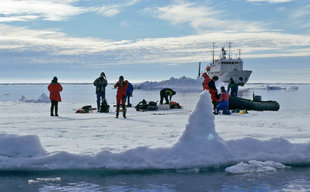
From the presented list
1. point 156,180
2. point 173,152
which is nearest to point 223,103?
point 173,152

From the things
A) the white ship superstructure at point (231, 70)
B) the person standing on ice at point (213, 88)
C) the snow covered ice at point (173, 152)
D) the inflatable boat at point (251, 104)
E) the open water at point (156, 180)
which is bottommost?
the open water at point (156, 180)

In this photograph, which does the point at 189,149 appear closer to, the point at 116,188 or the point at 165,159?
the point at 165,159

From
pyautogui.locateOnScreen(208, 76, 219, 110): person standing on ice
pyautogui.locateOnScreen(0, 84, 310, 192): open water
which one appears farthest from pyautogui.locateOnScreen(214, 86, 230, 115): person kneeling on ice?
pyautogui.locateOnScreen(0, 84, 310, 192): open water

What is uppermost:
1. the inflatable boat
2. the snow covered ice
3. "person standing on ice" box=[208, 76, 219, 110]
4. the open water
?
"person standing on ice" box=[208, 76, 219, 110]

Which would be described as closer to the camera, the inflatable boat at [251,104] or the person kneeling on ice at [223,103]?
the person kneeling on ice at [223,103]

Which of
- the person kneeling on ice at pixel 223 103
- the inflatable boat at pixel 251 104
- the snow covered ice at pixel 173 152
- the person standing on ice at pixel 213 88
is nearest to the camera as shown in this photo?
the snow covered ice at pixel 173 152

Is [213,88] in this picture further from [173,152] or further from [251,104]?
[173,152]

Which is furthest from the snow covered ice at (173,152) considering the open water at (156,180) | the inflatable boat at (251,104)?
the inflatable boat at (251,104)

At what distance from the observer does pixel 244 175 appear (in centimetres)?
Result: 705

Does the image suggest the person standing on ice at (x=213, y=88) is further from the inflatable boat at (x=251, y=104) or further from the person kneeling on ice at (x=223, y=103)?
the inflatable boat at (x=251, y=104)

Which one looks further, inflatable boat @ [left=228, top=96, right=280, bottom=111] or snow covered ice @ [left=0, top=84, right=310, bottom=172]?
inflatable boat @ [left=228, top=96, right=280, bottom=111]

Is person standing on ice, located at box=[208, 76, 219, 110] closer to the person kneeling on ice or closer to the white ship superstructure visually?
the person kneeling on ice

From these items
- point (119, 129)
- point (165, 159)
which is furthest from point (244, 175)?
point (119, 129)

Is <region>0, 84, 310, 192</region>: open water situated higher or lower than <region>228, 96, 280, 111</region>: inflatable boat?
lower
